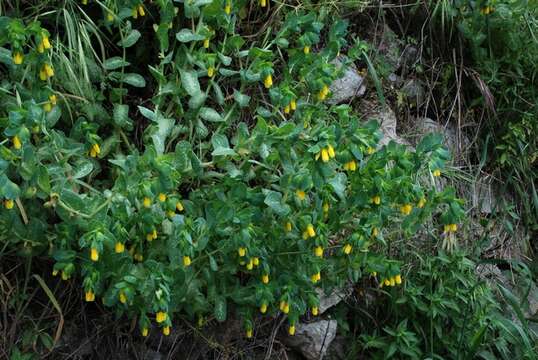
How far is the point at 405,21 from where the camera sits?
11.7ft

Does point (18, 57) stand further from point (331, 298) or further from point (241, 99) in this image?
point (331, 298)

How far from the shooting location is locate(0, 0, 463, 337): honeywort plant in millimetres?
2148

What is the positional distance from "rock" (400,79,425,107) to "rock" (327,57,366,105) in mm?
281

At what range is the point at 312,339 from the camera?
114 inches

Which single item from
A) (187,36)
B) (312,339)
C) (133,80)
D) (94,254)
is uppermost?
(187,36)

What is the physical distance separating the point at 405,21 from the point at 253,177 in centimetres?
150

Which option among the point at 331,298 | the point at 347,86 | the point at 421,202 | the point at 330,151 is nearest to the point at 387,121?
the point at 347,86

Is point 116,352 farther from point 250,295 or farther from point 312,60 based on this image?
point 312,60

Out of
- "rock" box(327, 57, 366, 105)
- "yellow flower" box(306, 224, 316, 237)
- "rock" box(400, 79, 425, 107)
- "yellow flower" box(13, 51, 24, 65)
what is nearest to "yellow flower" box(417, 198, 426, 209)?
"yellow flower" box(306, 224, 316, 237)

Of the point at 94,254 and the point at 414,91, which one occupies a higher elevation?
the point at 94,254

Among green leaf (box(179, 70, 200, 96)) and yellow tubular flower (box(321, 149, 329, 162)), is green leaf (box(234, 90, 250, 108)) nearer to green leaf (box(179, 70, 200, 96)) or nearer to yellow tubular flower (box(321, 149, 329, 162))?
green leaf (box(179, 70, 200, 96))

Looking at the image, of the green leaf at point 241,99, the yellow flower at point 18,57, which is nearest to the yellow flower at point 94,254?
the yellow flower at point 18,57

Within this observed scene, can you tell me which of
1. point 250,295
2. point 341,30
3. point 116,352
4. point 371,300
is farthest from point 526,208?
point 116,352

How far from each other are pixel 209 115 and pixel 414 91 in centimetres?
128
